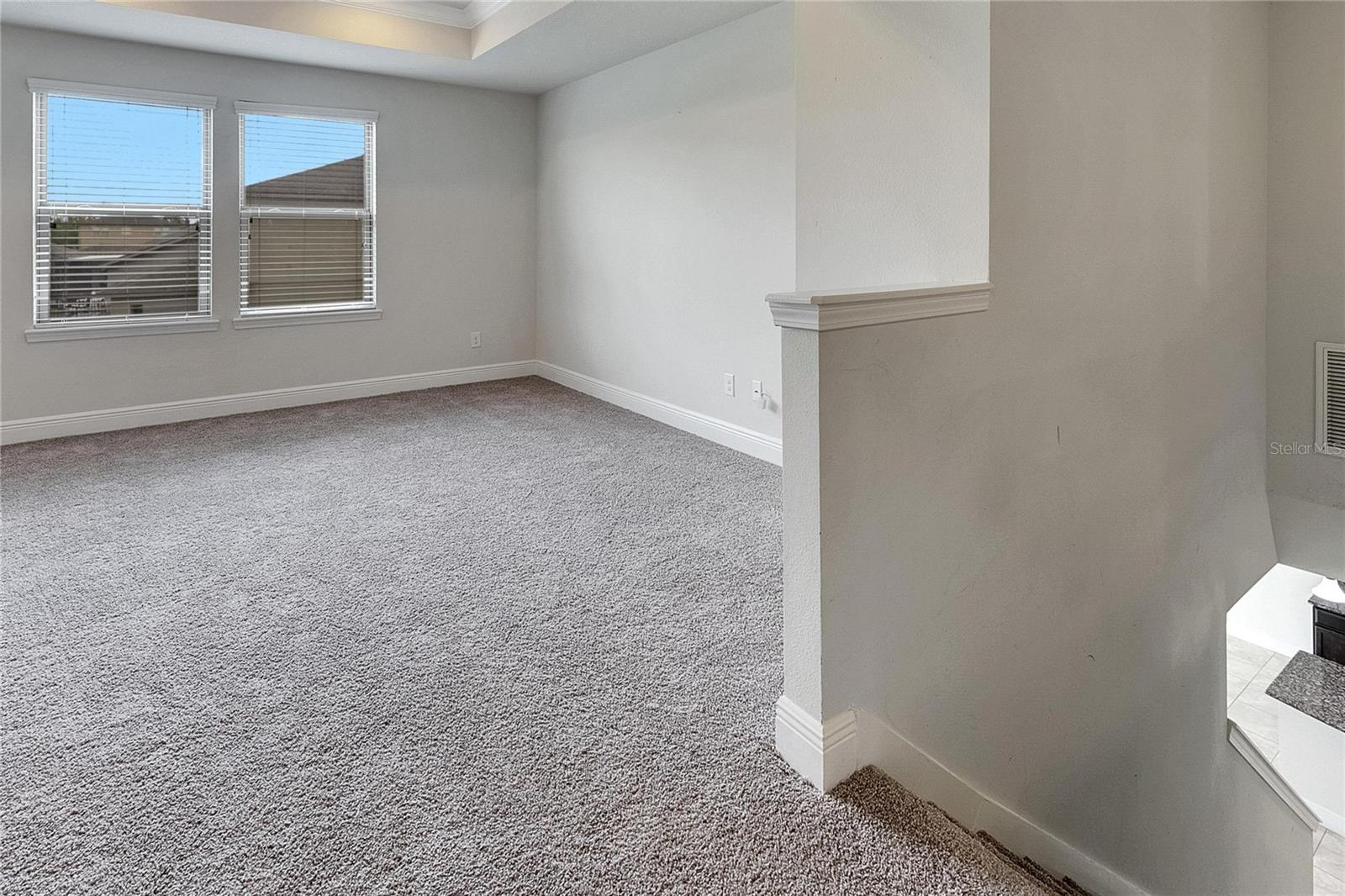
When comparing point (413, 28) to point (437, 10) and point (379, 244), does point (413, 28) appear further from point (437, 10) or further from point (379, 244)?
point (379, 244)

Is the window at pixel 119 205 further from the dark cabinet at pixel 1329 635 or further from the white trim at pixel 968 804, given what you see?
the dark cabinet at pixel 1329 635

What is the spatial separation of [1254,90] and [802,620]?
2972 millimetres

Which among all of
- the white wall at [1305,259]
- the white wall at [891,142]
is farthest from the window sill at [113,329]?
the white wall at [1305,259]

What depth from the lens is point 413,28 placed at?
454cm

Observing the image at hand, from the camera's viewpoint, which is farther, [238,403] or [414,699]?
[238,403]

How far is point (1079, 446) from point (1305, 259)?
1863 millimetres

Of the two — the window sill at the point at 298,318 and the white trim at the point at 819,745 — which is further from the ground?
the window sill at the point at 298,318

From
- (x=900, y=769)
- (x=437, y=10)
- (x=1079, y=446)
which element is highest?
(x=437, y=10)

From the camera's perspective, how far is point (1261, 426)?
337 centimetres

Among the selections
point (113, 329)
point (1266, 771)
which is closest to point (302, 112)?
point (113, 329)

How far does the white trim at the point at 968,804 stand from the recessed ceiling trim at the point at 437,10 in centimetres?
416

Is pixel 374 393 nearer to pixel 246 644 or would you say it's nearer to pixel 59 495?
pixel 59 495

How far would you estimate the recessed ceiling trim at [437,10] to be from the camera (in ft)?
14.3

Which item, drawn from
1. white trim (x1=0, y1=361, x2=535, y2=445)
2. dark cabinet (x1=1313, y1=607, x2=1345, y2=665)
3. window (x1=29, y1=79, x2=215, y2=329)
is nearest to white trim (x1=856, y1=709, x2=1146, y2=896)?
dark cabinet (x1=1313, y1=607, x2=1345, y2=665)
